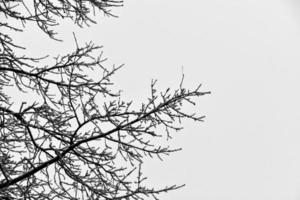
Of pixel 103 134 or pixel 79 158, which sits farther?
pixel 79 158

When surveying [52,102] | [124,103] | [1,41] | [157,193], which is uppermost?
[1,41]

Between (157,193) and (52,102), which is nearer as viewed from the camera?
(157,193)

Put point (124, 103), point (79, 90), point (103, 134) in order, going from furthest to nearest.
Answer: point (79, 90)
point (124, 103)
point (103, 134)

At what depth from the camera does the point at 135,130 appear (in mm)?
4293

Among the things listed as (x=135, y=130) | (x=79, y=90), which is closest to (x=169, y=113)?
(x=135, y=130)

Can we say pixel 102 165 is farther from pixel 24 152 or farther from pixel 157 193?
pixel 24 152

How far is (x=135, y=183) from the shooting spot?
4.34 metres

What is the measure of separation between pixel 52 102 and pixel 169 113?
5.46 feet

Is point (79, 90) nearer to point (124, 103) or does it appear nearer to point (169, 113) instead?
point (124, 103)

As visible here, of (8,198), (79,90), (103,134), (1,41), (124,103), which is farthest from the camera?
(1,41)

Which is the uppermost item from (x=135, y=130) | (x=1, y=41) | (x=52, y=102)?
(x=1, y=41)

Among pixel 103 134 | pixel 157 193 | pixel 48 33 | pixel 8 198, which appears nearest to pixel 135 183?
pixel 157 193

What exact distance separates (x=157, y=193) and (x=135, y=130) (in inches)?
20.2

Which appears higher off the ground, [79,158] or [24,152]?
[24,152]
